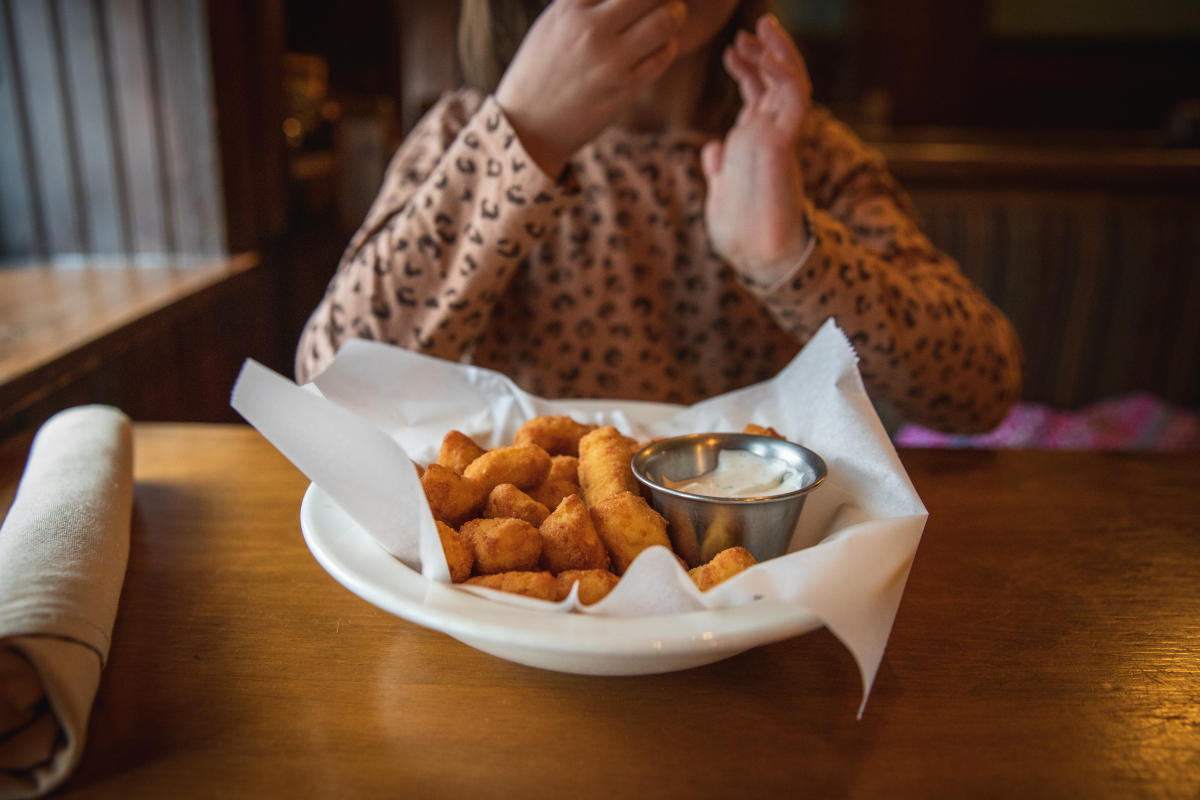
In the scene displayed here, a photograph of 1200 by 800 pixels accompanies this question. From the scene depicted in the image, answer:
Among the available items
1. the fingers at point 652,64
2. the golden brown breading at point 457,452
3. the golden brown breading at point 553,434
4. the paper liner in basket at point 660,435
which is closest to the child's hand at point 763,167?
the fingers at point 652,64

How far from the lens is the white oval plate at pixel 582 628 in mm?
511

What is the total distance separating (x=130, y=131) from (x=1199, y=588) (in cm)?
229

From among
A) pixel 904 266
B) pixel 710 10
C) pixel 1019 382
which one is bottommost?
pixel 1019 382

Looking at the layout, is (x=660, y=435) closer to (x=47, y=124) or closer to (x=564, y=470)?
(x=564, y=470)

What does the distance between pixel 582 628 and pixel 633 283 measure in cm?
99

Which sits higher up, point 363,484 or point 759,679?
point 363,484

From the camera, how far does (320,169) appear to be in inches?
125

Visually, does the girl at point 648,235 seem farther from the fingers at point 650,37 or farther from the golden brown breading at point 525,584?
the golden brown breading at point 525,584

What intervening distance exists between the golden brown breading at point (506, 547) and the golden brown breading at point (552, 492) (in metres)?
0.11

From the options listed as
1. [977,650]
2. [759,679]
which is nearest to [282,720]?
[759,679]

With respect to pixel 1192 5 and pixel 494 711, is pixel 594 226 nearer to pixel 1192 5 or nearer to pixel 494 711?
pixel 494 711

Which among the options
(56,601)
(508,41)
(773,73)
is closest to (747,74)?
(773,73)

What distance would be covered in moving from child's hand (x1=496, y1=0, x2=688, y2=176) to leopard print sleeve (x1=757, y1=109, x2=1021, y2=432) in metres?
0.29

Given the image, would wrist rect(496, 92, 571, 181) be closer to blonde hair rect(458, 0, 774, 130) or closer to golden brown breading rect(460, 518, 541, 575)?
blonde hair rect(458, 0, 774, 130)
